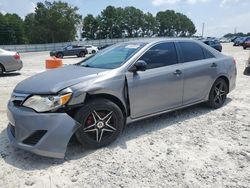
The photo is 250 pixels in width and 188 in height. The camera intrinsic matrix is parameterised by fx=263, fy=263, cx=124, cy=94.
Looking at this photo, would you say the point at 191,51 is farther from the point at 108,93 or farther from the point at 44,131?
the point at 44,131

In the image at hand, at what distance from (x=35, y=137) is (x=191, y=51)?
3281 millimetres

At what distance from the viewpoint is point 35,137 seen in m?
3.30

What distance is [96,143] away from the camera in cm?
370

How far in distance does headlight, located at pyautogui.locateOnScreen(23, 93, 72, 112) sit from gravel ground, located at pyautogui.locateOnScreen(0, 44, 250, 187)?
0.71 metres

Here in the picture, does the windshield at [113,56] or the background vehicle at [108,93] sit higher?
the windshield at [113,56]

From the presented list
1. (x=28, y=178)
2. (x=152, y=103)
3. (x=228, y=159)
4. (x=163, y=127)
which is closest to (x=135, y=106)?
(x=152, y=103)

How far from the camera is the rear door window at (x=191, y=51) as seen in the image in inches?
192

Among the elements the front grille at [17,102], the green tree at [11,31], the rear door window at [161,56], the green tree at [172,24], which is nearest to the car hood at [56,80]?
the front grille at [17,102]

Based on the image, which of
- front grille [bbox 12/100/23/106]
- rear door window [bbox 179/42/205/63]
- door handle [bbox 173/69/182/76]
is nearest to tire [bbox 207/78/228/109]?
rear door window [bbox 179/42/205/63]

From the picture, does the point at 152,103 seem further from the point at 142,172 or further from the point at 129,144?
the point at 142,172

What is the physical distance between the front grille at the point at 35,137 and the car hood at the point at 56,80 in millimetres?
517

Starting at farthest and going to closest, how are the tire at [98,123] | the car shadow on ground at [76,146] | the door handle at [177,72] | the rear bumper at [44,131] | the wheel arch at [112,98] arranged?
the door handle at [177,72]
the wheel arch at [112,98]
the tire at [98,123]
the car shadow on ground at [76,146]
the rear bumper at [44,131]

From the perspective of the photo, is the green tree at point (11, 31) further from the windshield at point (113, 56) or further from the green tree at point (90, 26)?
the windshield at point (113, 56)

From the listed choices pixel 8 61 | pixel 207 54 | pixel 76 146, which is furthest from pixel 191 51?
pixel 8 61
